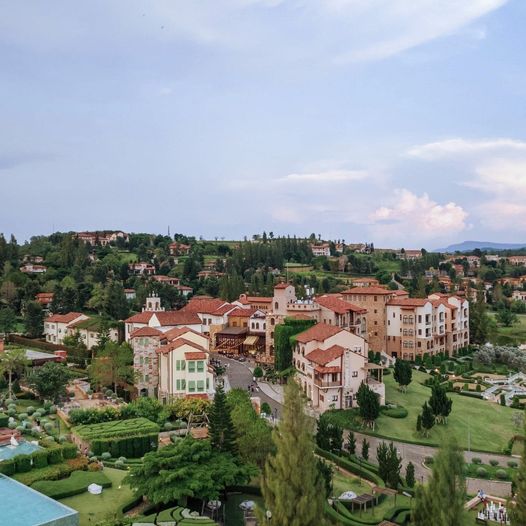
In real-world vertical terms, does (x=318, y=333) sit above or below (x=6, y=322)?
above

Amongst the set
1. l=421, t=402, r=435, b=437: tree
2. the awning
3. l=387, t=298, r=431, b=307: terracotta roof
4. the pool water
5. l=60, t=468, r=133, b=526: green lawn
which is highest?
l=387, t=298, r=431, b=307: terracotta roof

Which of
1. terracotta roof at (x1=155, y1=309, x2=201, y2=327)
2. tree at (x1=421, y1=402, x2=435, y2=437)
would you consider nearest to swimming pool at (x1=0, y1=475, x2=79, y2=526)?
tree at (x1=421, y1=402, x2=435, y2=437)

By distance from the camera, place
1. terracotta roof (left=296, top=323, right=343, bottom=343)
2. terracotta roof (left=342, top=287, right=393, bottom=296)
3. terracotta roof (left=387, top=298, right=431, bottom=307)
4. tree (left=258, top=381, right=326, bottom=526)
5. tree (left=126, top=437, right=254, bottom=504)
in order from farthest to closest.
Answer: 1. terracotta roof (left=342, top=287, right=393, bottom=296)
2. terracotta roof (left=387, top=298, right=431, bottom=307)
3. terracotta roof (left=296, top=323, right=343, bottom=343)
4. tree (left=126, top=437, right=254, bottom=504)
5. tree (left=258, top=381, right=326, bottom=526)

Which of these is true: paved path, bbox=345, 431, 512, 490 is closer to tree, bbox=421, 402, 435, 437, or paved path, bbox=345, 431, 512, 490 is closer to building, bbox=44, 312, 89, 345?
tree, bbox=421, 402, 435, 437

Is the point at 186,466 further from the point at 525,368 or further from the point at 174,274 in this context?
the point at 174,274

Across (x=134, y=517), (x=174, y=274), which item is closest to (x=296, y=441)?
(x=134, y=517)

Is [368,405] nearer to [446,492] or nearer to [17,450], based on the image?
[17,450]

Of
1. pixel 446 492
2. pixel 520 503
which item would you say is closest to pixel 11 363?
pixel 446 492
